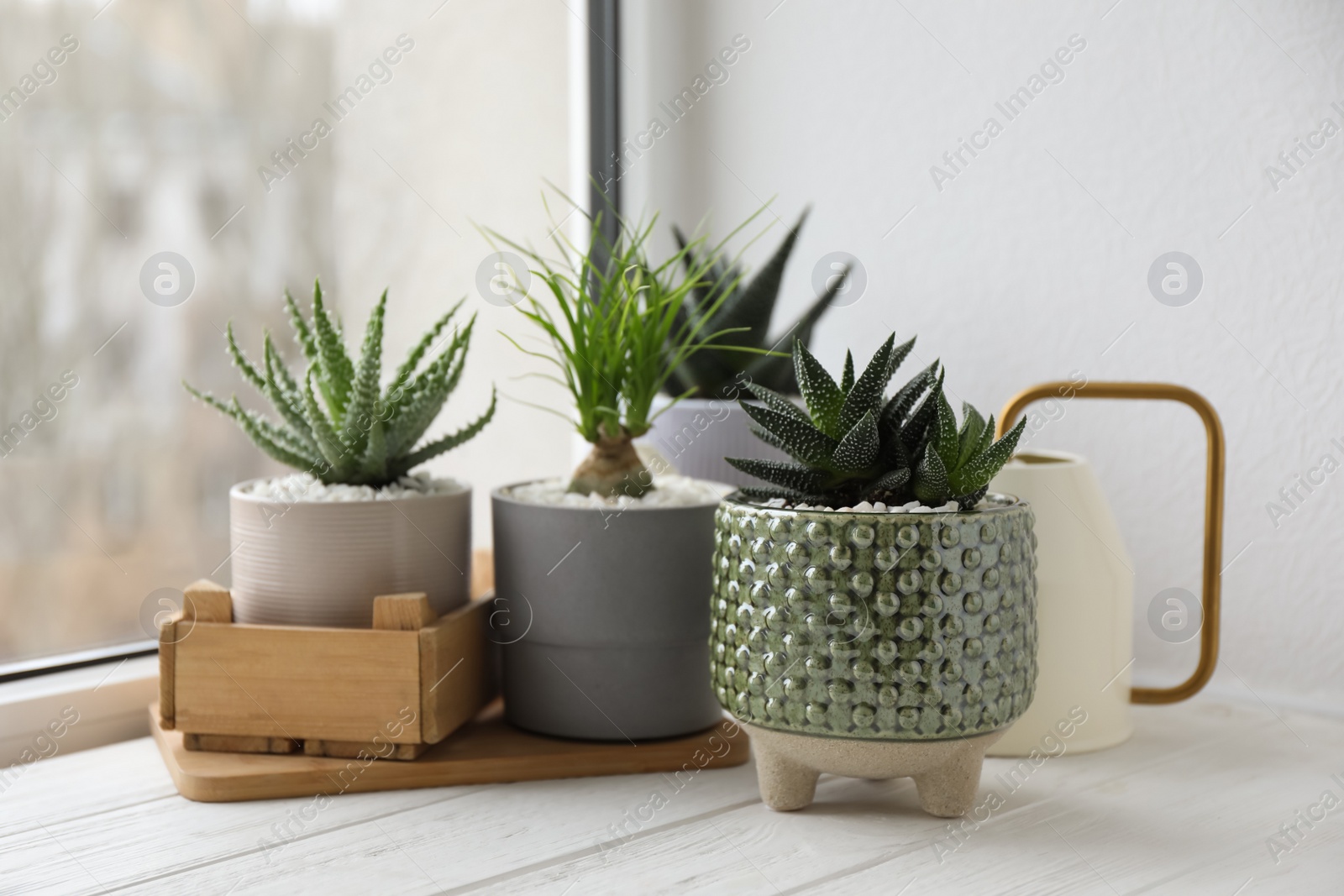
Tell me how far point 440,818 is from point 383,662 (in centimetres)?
10

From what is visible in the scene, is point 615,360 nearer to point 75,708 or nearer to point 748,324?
point 748,324

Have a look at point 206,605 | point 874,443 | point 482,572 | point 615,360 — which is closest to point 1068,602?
point 874,443

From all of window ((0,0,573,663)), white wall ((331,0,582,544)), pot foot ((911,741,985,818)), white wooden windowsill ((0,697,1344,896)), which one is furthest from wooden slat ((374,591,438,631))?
white wall ((331,0,582,544))

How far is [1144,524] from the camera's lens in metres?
0.89

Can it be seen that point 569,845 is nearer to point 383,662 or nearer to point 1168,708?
point 383,662

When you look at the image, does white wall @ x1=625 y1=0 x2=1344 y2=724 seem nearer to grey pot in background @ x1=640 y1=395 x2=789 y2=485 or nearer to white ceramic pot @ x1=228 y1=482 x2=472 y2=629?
grey pot in background @ x1=640 y1=395 x2=789 y2=485

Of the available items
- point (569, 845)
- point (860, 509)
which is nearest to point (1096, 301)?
point (860, 509)

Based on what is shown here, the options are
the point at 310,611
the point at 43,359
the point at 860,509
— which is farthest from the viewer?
the point at 43,359

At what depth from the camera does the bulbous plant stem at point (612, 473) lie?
2.35 feet

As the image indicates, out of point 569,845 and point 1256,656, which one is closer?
point 569,845

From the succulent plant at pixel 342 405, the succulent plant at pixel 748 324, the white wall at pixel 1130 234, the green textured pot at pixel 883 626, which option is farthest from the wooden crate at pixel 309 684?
the white wall at pixel 1130 234

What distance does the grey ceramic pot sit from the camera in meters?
0.68

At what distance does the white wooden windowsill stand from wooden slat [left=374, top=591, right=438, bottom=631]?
4.0 inches

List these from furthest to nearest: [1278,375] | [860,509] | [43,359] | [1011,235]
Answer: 1. [43,359]
2. [1011,235]
3. [1278,375]
4. [860,509]
